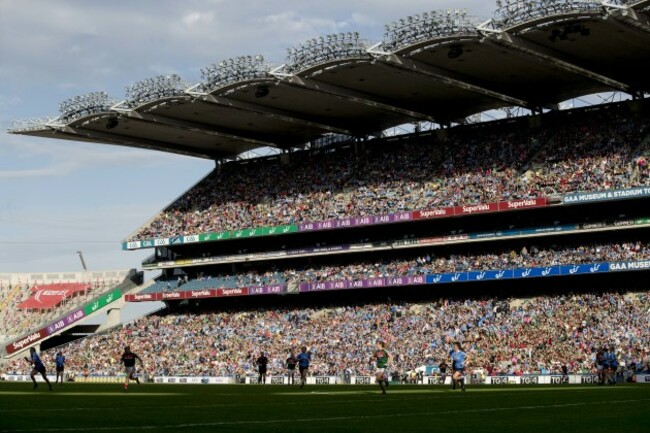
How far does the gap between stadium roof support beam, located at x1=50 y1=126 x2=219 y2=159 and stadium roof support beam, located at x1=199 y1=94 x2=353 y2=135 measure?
12040 millimetres

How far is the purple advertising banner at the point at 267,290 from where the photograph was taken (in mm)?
72062

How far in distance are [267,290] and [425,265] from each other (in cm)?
1180

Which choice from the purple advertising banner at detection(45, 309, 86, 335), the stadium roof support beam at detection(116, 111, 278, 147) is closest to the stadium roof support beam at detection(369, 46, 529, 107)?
→ the stadium roof support beam at detection(116, 111, 278, 147)

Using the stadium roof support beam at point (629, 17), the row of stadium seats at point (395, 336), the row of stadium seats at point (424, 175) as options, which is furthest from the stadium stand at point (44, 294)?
the stadium roof support beam at point (629, 17)

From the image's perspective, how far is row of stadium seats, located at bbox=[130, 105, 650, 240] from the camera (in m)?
61.6

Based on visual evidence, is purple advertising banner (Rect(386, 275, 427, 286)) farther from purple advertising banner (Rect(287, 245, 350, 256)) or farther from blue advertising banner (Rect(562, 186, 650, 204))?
blue advertising banner (Rect(562, 186, 650, 204))

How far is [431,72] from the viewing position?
59.0m

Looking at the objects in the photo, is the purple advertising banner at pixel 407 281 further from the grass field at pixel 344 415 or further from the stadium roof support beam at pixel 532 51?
the grass field at pixel 344 415

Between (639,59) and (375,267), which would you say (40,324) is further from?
(639,59)

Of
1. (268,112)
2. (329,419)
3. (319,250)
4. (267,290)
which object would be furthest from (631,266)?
(329,419)

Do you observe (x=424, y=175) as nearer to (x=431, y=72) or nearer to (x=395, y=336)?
(x=431, y=72)

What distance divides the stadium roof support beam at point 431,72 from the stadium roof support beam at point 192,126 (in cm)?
1916

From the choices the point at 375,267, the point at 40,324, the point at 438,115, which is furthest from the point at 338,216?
the point at 40,324

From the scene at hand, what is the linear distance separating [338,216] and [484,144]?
10.8m
